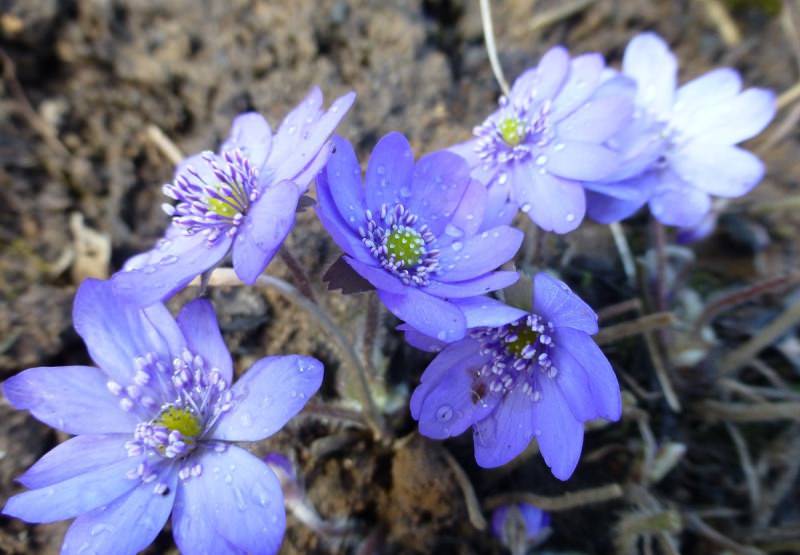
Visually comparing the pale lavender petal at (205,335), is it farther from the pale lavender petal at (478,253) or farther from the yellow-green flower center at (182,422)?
the pale lavender petal at (478,253)

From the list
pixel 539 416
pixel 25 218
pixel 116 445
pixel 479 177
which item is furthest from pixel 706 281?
pixel 25 218

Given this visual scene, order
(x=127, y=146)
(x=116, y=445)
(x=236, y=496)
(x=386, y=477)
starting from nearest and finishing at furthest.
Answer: (x=236, y=496)
(x=116, y=445)
(x=386, y=477)
(x=127, y=146)

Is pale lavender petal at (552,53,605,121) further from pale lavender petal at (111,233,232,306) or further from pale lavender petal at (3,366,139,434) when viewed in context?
pale lavender petal at (3,366,139,434)

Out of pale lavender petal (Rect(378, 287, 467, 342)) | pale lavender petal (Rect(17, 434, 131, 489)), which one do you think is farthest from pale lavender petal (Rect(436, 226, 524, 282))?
pale lavender petal (Rect(17, 434, 131, 489))

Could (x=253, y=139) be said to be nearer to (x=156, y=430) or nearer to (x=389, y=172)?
(x=389, y=172)

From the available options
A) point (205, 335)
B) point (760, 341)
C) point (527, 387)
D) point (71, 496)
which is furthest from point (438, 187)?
point (760, 341)

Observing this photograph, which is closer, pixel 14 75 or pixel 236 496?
pixel 236 496

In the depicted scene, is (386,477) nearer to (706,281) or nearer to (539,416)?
(539,416)
